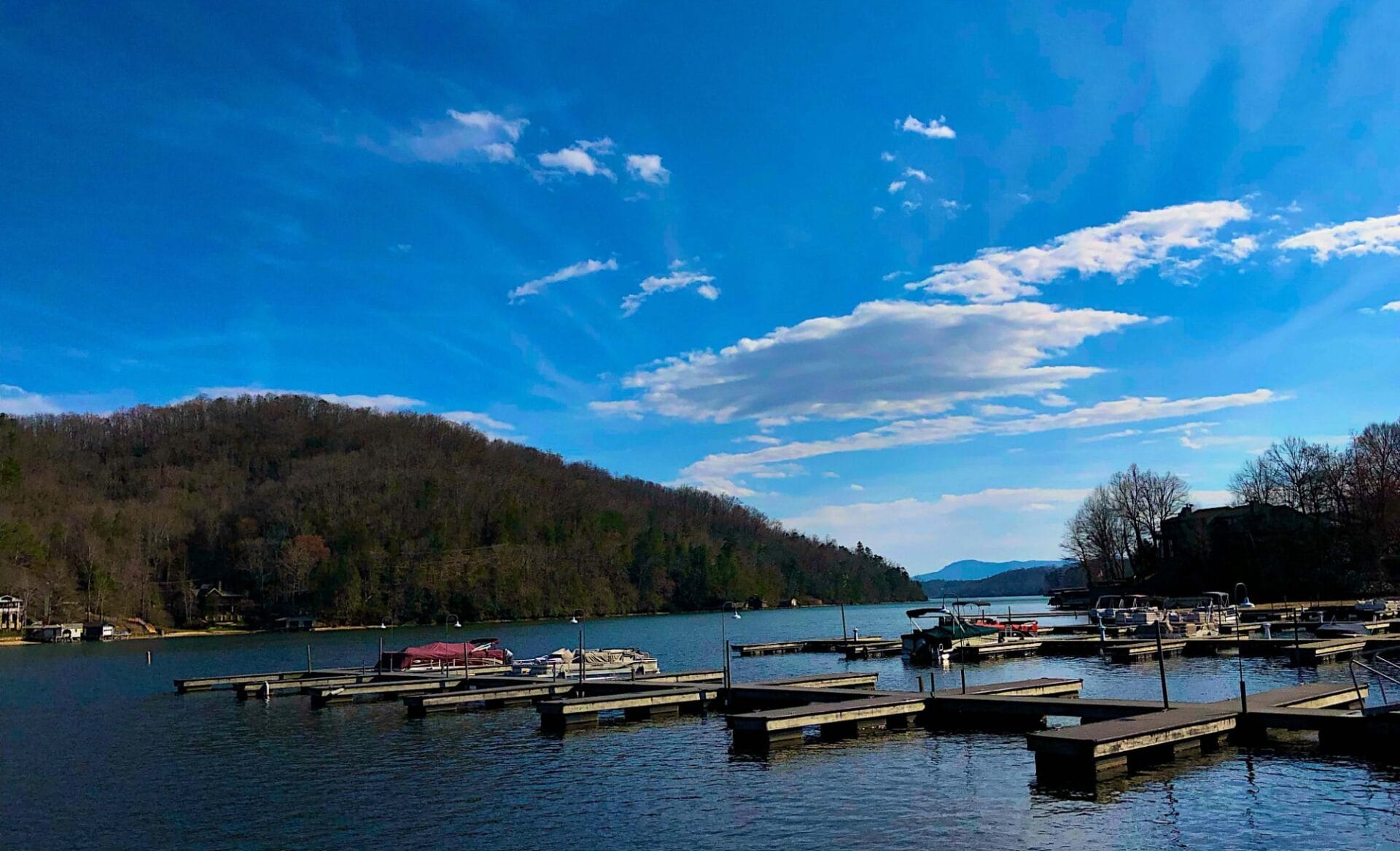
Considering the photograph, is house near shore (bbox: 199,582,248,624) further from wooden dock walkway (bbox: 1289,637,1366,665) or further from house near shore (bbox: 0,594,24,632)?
wooden dock walkway (bbox: 1289,637,1366,665)

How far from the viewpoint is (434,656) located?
191 feet

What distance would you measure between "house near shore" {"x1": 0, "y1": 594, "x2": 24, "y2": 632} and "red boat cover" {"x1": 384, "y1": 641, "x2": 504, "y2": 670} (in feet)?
Answer: 354

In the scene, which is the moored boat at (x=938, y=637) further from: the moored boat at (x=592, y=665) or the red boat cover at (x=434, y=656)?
the red boat cover at (x=434, y=656)

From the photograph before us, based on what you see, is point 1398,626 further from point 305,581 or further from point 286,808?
point 305,581

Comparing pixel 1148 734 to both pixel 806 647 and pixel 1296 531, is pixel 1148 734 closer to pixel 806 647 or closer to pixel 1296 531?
pixel 806 647

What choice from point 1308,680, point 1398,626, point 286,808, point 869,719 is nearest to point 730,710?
point 869,719

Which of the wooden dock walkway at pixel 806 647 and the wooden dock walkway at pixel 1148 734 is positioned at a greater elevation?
the wooden dock walkway at pixel 1148 734

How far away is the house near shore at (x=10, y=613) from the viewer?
13538 cm

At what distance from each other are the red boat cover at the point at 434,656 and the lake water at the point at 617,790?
17198 mm

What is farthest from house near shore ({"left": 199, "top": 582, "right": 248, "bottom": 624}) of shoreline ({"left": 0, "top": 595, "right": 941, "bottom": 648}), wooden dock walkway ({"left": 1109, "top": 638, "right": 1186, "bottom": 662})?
wooden dock walkway ({"left": 1109, "top": 638, "right": 1186, "bottom": 662})

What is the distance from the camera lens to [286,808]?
22688mm

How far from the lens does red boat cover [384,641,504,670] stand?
5735 cm

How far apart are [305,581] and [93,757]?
144333 mm

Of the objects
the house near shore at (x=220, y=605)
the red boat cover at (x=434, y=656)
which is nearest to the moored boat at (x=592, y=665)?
the red boat cover at (x=434, y=656)
